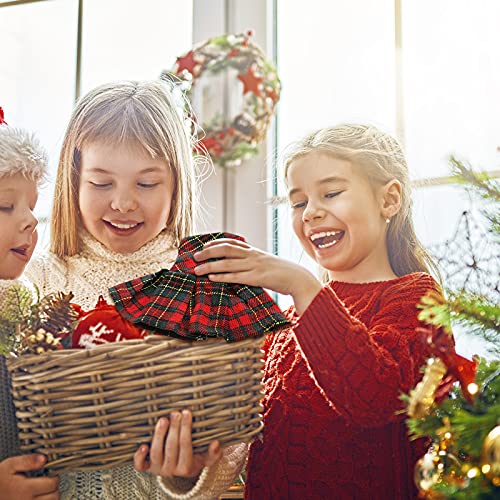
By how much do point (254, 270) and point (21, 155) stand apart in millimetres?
370

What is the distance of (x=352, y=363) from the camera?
100 centimetres

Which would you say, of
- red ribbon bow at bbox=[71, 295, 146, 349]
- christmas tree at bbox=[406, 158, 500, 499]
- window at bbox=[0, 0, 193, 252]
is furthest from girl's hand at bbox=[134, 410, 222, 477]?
window at bbox=[0, 0, 193, 252]

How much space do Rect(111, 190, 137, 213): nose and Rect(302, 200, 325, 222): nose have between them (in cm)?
26

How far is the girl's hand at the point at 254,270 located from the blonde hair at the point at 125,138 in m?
0.19

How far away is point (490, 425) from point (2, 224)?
2.27ft

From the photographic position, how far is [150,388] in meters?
0.90

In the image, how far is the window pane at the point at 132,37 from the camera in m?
1.87

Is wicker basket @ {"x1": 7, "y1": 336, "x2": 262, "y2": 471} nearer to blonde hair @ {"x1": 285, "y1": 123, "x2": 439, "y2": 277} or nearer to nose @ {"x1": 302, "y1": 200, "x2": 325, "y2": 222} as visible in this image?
nose @ {"x1": 302, "y1": 200, "x2": 325, "y2": 222}

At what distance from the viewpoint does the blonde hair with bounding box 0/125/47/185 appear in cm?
106

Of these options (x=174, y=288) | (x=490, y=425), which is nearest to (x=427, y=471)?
(x=490, y=425)

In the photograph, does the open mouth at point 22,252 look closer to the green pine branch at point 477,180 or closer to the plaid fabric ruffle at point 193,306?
the plaid fabric ruffle at point 193,306

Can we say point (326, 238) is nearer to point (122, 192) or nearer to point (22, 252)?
point (122, 192)

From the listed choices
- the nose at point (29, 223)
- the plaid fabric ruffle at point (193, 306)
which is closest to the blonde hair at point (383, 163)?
the plaid fabric ruffle at point (193, 306)

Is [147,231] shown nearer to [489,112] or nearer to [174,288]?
[174,288]
